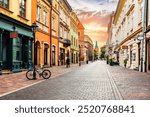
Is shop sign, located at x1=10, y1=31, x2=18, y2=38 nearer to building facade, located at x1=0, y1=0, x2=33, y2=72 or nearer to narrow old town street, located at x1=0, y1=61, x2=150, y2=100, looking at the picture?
building facade, located at x1=0, y1=0, x2=33, y2=72

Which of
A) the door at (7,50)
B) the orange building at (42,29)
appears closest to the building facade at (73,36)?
the orange building at (42,29)

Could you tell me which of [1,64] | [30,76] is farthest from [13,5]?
[30,76]

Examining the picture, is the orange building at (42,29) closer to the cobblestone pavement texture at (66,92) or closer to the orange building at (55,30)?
the orange building at (55,30)

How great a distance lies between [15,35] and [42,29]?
10.6m

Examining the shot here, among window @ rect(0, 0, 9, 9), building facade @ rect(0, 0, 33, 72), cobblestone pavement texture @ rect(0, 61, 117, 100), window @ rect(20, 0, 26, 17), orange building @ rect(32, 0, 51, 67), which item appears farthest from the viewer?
orange building @ rect(32, 0, 51, 67)

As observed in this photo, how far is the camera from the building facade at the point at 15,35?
19734mm

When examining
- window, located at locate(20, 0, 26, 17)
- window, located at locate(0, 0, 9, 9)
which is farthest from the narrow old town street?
window, located at locate(20, 0, 26, 17)

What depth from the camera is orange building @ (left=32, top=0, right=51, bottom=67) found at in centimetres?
2792

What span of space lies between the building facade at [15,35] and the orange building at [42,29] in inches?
85.8

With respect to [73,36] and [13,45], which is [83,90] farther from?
[73,36]

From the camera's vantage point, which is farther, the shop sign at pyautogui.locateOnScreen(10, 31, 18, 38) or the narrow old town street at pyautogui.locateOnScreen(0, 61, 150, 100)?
the shop sign at pyautogui.locateOnScreen(10, 31, 18, 38)

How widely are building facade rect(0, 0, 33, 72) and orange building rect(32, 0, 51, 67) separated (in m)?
2.18

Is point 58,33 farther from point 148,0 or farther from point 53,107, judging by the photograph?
point 53,107

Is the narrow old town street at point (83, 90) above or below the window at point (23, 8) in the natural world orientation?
below
